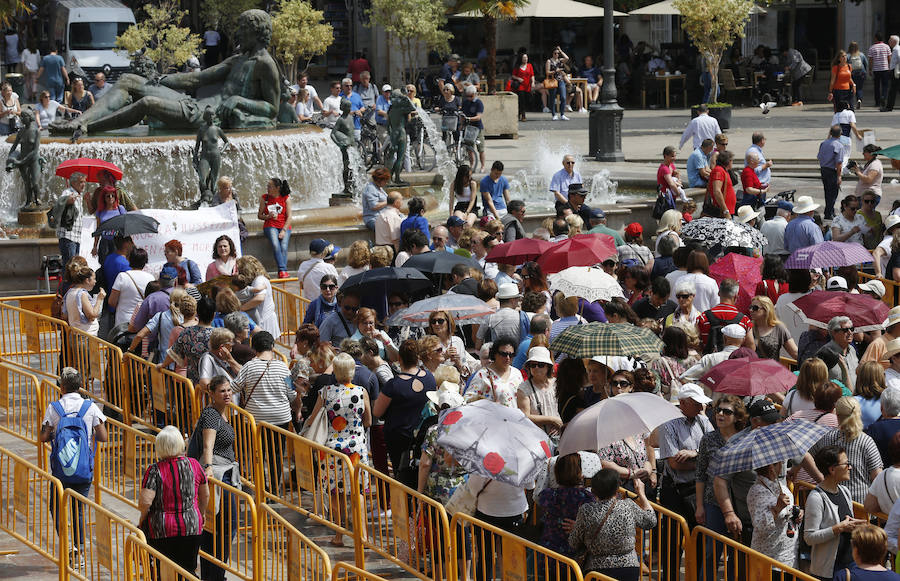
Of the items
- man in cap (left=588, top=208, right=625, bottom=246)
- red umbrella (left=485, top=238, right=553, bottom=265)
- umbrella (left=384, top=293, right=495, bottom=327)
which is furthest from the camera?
man in cap (left=588, top=208, right=625, bottom=246)

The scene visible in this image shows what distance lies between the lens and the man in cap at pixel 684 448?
876 centimetres

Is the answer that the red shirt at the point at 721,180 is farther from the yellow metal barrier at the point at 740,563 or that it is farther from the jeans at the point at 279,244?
the yellow metal barrier at the point at 740,563

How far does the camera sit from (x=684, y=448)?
28.9 ft

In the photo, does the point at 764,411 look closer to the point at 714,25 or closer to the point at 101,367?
the point at 101,367

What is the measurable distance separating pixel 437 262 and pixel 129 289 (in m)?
2.62

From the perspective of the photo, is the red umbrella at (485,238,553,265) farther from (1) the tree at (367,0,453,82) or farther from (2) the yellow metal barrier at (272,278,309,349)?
(1) the tree at (367,0,453,82)

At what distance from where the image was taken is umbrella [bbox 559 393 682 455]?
8.16 metres

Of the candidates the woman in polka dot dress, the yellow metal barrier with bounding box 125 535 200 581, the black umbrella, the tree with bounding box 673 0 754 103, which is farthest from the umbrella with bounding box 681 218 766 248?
the tree with bounding box 673 0 754 103

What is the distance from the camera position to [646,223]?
20172mm

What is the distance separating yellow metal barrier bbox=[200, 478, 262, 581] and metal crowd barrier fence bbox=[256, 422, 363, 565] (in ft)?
0.98

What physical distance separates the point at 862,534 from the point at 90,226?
10.3m

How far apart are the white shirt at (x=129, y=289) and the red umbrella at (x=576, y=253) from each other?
3381 millimetres

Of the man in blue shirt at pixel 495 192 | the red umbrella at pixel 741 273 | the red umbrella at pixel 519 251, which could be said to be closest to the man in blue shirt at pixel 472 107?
the man in blue shirt at pixel 495 192

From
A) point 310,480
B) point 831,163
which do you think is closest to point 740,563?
point 310,480
